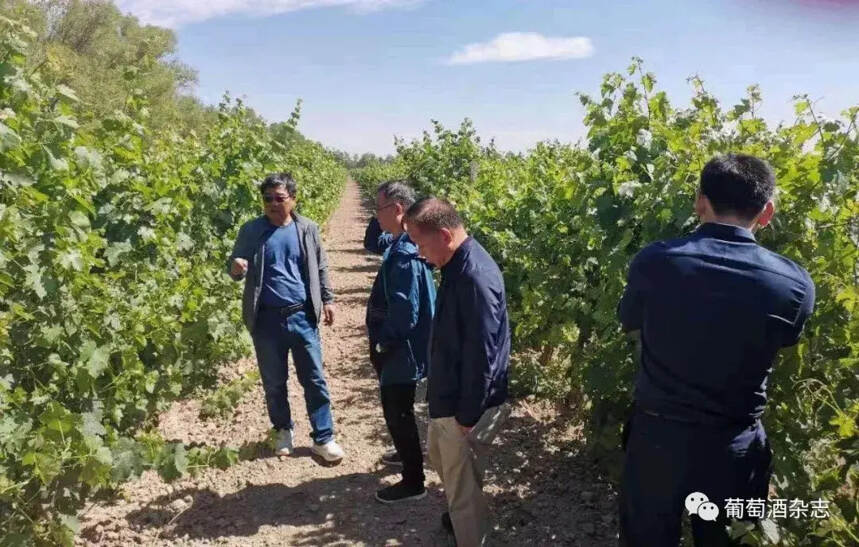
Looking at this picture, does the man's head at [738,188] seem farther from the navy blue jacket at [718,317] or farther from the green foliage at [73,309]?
the green foliage at [73,309]

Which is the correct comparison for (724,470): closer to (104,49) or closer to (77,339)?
(77,339)

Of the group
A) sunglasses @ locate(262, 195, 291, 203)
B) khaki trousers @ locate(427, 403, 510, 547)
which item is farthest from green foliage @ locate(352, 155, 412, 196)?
khaki trousers @ locate(427, 403, 510, 547)

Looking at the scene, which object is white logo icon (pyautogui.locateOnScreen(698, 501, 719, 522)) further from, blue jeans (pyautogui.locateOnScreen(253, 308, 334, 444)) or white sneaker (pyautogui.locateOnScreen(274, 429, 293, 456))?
white sneaker (pyautogui.locateOnScreen(274, 429, 293, 456))

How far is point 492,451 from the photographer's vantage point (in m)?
4.62

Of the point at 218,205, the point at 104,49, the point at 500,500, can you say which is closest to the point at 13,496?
the point at 500,500

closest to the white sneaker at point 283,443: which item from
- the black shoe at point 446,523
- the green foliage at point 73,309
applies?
the green foliage at point 73,309

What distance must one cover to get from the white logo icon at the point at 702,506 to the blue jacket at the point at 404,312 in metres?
1.73

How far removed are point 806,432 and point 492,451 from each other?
2508mm

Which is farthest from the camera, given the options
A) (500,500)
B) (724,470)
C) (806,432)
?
(500,500)

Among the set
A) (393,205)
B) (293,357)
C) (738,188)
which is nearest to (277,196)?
(393,205)

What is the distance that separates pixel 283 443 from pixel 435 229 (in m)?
2.29

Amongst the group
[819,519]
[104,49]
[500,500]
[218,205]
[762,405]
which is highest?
[104,49]

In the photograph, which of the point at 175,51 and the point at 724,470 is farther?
the point at 175,51

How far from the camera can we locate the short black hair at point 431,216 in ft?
9.59
